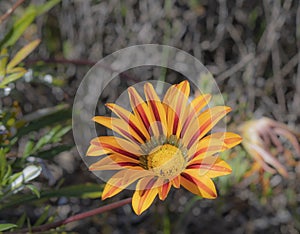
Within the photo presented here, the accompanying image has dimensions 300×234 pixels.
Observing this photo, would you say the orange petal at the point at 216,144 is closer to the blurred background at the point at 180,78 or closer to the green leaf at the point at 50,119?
the green leaf at the point at 50,119

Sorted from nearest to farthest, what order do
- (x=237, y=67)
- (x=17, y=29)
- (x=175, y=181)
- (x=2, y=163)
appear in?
1. (x=175, y=181)
2. (x=2, y=163)
3. (x=17, y=29)
4. (x=237, y=67)

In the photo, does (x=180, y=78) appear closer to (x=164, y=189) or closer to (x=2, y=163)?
(x=2, y=163)

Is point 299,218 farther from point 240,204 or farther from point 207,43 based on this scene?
point 207,43

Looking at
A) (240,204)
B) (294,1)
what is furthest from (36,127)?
(294,1)

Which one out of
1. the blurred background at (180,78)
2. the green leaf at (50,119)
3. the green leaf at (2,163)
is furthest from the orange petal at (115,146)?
the blurred background at (180,78)

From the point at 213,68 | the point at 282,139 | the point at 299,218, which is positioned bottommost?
the point at 299,218

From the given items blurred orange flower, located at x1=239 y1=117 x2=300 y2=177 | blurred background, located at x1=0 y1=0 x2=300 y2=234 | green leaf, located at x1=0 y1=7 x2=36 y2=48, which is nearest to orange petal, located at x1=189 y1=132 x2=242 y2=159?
blurred orange flower, located at x1=239 y1=117 x2=300 y2=177

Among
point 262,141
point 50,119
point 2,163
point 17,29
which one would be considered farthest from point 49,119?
point 262,141
